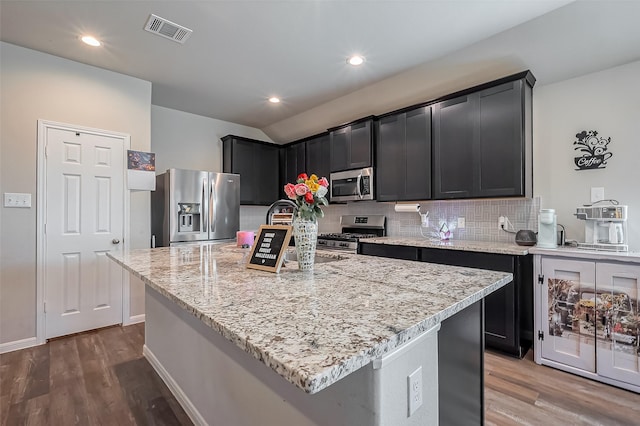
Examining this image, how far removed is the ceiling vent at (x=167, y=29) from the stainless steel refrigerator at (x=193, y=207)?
59.0 inches

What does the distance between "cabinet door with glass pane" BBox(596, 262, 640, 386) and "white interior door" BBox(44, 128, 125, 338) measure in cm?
421

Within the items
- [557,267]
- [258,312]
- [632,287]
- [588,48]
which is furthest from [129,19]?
[632,287]

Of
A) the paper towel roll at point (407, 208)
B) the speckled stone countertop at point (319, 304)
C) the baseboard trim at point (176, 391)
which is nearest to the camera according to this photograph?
the speckled stone countertop at point (319, 304)

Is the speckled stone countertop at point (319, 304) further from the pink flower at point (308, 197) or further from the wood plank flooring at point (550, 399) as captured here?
the wood plank flooring at point (550, 399)

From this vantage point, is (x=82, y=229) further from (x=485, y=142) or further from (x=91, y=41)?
(x=485, y=142)

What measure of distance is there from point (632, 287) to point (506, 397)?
3.61 feet

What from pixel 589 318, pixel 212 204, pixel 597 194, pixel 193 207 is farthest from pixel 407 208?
pixel 193 207

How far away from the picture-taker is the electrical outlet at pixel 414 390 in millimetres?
836

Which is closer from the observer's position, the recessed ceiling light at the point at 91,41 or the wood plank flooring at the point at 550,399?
the wood plank flooring at the point at 550,399

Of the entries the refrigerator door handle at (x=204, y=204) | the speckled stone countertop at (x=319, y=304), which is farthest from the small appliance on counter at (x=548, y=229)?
the refrigerator door handle at (x=204, y=204)

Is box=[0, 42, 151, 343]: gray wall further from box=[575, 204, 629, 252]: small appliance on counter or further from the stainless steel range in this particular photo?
box=[575, 204, 629, 252]: small appliance on counter

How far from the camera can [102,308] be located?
3.07 meters

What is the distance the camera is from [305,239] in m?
1.49

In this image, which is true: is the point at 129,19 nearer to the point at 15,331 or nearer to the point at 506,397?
the point at 15,331
